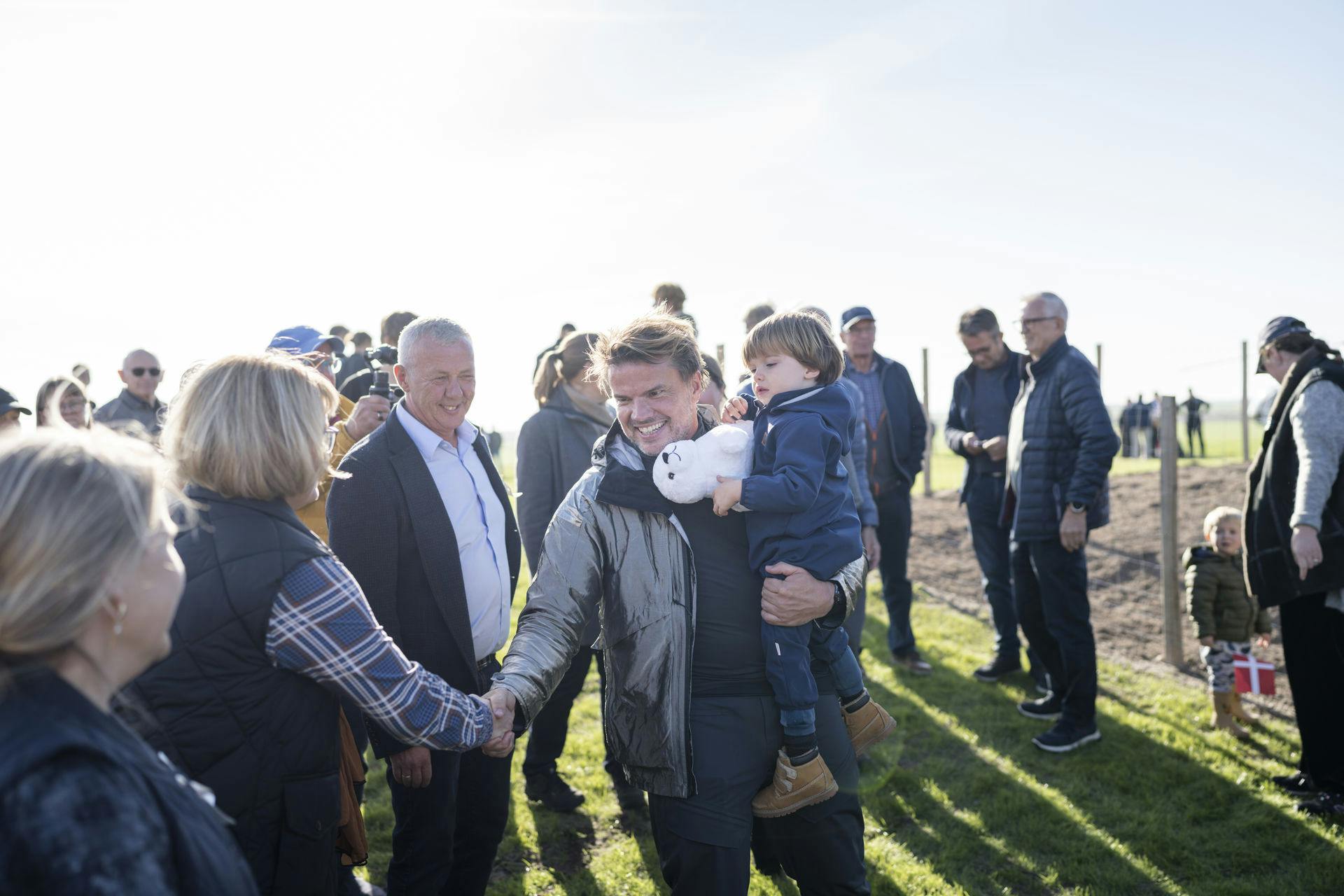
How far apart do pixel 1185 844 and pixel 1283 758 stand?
134 centimetres

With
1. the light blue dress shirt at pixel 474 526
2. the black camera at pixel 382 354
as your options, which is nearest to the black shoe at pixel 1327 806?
the light blue dress shirt at pixel 474 526

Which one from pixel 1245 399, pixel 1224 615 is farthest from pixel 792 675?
pixel 1245 399

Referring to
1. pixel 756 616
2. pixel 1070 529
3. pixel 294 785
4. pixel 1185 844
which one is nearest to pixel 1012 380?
pixel 1070 529

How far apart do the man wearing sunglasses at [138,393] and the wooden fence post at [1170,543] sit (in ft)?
26.4

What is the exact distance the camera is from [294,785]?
1897mm

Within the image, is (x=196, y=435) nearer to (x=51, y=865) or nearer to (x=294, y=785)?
(x=294, y=785)

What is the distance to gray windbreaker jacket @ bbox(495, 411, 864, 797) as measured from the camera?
2.31 metres

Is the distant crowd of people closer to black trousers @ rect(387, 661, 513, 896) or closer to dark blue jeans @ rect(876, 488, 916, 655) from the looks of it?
black trousers @ rect(387, 661, 513, 896)

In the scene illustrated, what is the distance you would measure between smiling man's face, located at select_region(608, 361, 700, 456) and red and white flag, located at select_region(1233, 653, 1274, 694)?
4.67 metres

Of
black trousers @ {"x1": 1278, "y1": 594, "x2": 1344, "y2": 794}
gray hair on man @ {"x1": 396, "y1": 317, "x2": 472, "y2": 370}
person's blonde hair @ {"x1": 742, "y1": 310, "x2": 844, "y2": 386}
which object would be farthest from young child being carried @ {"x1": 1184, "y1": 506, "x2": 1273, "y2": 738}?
gray hair on man @ {"x1": 396, "y1": 317, "x2": 472, "y2": 370}

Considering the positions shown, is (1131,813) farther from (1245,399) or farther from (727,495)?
(1245,399)

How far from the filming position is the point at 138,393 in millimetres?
7082

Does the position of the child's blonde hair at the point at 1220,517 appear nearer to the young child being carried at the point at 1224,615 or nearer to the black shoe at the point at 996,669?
the young child being carried at the point at 1224,615

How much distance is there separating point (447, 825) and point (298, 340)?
216 cm
